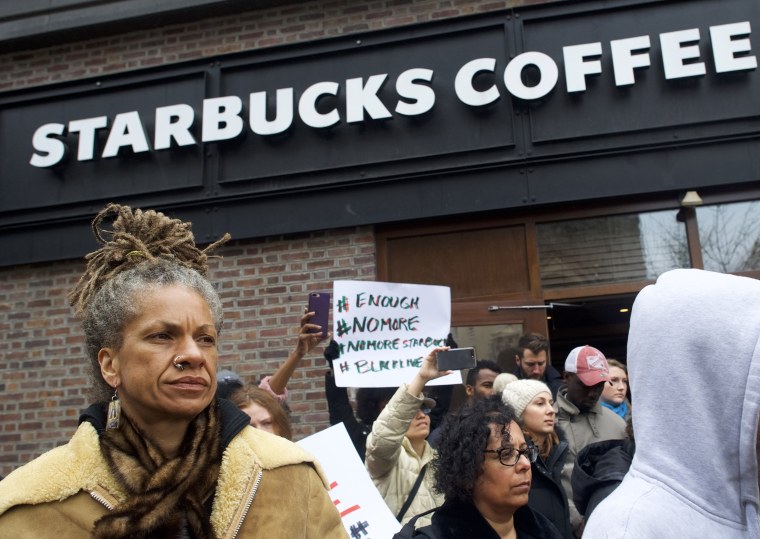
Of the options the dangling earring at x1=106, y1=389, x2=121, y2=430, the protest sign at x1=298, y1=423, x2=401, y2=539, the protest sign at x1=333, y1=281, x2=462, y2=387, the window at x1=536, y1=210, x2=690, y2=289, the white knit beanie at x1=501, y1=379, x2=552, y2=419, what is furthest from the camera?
the window at x1=536, y1=210, x2=690, y2=289

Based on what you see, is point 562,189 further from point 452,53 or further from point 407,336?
point 407,336

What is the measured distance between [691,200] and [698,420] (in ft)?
15.3

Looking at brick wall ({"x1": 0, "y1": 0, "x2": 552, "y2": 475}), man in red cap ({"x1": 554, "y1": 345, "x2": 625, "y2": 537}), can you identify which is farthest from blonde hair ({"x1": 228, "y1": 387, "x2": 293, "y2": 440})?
brick wall ({"x1": 0, "y1": 0, "x2": 552, "y2": 475})

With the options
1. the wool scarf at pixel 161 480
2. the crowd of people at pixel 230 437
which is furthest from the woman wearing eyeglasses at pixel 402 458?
the wool scarf at pixel 161 480

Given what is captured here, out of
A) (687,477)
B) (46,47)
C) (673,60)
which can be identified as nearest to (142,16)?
(46,47)

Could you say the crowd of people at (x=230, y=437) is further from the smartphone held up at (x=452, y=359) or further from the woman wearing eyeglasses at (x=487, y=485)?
the smartphone held up at (x=452, y=359)

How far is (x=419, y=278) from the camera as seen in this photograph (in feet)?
19.4

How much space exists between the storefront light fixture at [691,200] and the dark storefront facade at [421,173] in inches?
0.6

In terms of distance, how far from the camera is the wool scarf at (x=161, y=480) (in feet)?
4.99

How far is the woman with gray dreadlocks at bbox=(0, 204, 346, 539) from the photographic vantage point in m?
1.55

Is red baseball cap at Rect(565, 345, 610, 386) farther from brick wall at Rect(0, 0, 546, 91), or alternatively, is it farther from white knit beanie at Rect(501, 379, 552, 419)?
brick wall at Rect(0, 0, 546, 91)

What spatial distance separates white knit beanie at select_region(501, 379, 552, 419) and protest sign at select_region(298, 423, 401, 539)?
0.90 meters

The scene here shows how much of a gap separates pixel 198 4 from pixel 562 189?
3.85m

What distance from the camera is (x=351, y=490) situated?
320cm
